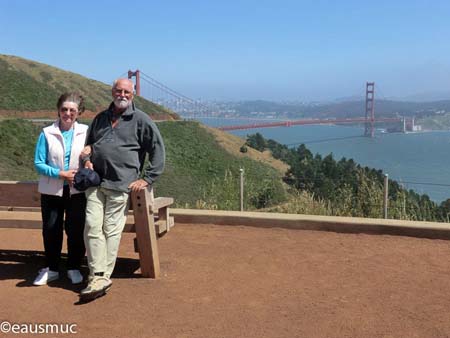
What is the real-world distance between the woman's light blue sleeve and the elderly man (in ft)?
0.76

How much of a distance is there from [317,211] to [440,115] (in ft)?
509

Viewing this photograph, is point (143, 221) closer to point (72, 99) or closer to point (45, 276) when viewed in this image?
point (45, 276)

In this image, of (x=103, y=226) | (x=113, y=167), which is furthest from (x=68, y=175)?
(x=103, y=226)

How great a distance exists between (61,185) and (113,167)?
39 cm

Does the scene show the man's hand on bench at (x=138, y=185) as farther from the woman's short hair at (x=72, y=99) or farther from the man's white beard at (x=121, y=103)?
the woman's short hair at (x=72, y=99)

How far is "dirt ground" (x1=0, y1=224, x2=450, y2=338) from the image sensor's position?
279 cm

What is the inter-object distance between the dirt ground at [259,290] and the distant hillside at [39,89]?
4082cm

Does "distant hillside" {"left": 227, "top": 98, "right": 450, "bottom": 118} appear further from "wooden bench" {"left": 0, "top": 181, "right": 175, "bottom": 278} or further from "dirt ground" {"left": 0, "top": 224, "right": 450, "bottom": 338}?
"wooden bench" {"left": 0, "top": 181, "right": 175, "bottom": 278}

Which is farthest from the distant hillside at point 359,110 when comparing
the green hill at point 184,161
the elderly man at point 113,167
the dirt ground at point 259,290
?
the elderly man at point 113,167

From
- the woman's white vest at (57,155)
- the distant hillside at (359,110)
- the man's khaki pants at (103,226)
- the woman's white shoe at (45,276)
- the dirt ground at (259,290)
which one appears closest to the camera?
the dirt ground at (259,290)

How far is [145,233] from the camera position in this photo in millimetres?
3473

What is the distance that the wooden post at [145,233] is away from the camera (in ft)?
11.1

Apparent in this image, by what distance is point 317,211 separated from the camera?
5973 millimetres

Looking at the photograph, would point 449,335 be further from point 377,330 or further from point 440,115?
point 440,115
